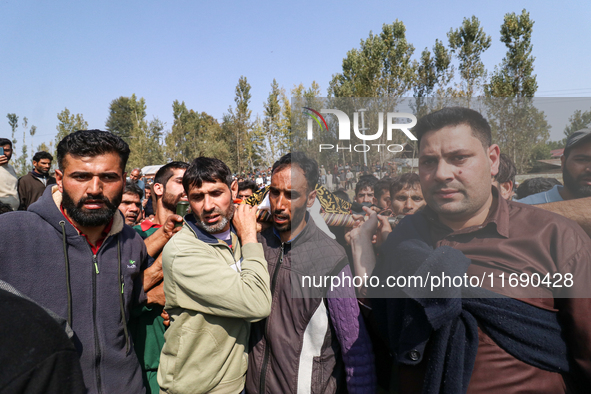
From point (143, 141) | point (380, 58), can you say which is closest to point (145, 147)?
point (143, 141)

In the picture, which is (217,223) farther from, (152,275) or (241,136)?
(241,136)

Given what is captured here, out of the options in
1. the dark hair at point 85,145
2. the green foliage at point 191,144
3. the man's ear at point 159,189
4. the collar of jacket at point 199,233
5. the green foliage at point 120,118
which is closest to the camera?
the dark hair at point 85,145

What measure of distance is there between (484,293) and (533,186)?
549mm

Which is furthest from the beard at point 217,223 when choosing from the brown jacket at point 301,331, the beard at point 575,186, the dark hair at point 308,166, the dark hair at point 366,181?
the beard at point 575,186

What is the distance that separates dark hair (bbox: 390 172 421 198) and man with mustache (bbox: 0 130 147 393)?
1615 mm

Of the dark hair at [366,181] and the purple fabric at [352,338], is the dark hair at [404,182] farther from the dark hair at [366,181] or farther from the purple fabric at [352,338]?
the purple fabric at [352,338]

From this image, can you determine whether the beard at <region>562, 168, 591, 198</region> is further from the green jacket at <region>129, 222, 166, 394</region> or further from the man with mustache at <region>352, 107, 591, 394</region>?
the green jacket at <region>129, 222, 166, 394</region>

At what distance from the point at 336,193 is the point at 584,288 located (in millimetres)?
1152

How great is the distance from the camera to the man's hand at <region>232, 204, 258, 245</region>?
6.18 ft

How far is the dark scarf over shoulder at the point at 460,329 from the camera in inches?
53.9

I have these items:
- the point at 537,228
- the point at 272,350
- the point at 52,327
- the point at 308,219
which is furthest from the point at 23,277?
the point at 537,228

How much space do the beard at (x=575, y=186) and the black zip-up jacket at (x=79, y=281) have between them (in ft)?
7.84

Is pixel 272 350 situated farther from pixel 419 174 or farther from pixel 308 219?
pixel 419 174

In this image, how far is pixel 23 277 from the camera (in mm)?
1575
